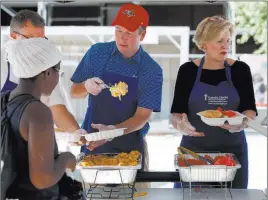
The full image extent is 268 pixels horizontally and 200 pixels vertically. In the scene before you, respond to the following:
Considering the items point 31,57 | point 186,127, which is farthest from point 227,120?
point 31,57

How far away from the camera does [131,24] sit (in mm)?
2322

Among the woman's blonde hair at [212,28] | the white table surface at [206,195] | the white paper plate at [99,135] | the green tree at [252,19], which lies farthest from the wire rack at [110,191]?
the green tree at [252,19]

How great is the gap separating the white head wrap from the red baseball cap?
81cm

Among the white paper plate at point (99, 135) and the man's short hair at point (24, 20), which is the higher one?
the man's short hair at point (24, 20)

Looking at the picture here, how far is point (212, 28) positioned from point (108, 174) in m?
0.97

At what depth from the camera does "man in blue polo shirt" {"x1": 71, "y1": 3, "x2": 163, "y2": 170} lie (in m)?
2.37

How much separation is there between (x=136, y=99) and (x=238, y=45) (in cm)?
977

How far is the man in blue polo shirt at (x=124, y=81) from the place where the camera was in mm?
2371

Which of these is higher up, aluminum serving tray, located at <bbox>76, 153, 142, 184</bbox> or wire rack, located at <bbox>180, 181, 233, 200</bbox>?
aluminum serving tray, located at <bbox>76, 153, 142, 184</bbox>

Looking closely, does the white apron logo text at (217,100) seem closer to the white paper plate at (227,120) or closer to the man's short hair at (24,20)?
the white paper plate at (227,120)

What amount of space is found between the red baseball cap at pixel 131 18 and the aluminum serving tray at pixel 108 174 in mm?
733

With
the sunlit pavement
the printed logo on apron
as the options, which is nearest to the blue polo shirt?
the printed logo on apron

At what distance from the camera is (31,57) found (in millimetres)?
1519

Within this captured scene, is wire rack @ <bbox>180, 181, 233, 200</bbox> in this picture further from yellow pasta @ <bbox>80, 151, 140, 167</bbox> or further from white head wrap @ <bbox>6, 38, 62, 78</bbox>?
white head wrap @ <bbox>6, 38, 62, 78</bbox>
